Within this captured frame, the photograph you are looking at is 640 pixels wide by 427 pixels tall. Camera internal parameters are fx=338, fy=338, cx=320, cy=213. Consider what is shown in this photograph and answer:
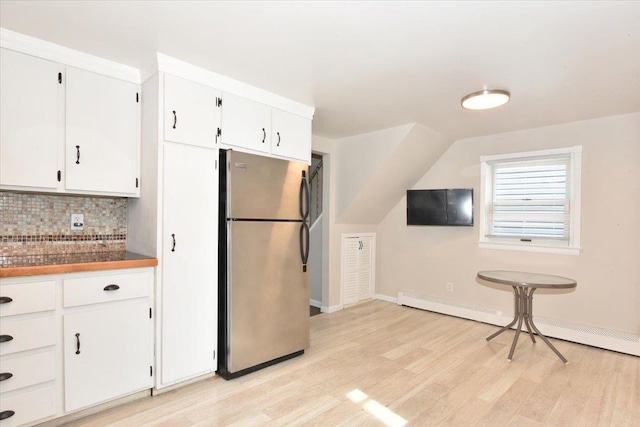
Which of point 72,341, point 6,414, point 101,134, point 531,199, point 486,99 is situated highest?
point 486,99

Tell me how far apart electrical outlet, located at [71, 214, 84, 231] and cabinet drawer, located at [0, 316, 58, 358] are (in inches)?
31.3

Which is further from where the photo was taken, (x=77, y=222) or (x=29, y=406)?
(x=77, y=222)

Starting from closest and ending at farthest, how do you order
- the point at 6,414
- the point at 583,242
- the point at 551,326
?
1. the point at 6,414
2. the point at 583,242
3. the point at 551,326

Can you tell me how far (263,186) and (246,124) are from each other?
1.77 feet

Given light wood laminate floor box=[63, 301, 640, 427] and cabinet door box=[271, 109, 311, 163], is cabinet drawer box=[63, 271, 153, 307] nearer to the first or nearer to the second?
light wood laminate floor box=[63, 301, 640, 427]

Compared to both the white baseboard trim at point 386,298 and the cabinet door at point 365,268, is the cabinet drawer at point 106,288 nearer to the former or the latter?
the cabinet door at point 365,268

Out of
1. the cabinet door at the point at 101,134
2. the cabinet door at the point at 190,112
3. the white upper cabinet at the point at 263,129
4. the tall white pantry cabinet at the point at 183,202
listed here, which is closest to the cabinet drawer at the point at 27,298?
the tall white pantry cabinet at the point at 183,202

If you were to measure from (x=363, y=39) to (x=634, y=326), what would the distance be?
3.70 m

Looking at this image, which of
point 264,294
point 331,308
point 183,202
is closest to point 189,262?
point 183,202

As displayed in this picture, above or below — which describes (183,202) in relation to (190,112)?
below

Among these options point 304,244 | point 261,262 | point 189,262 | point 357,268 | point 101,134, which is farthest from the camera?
point 357,268

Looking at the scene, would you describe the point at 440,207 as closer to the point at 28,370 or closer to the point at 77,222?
the point at 77,222

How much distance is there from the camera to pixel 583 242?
11.7ft

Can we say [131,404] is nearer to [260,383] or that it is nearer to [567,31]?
[260,383]
